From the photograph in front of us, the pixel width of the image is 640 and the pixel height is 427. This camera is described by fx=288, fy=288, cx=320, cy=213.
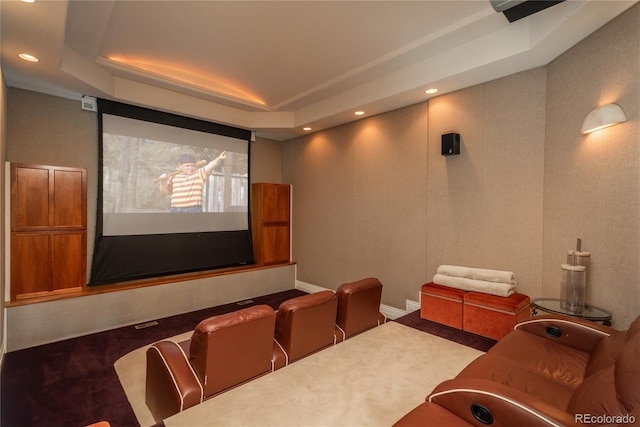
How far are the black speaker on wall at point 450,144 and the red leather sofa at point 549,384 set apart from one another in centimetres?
199

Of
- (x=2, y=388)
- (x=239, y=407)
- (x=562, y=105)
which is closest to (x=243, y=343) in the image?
(x=239, y=407)

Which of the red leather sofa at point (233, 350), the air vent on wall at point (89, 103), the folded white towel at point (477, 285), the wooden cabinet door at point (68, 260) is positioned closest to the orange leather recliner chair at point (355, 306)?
the red leather sofa at point (233, 350)

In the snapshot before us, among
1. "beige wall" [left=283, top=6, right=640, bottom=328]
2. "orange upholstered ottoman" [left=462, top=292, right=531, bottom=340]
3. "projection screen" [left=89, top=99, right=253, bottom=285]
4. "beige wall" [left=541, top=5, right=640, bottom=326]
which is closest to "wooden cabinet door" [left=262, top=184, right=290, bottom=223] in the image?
"projection screen" [left=89, top=99, right=253, bottom=285]

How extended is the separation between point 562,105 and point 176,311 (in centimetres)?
534

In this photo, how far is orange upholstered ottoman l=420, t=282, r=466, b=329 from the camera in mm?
3045

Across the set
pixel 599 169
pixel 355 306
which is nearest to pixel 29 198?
pixel 355 306

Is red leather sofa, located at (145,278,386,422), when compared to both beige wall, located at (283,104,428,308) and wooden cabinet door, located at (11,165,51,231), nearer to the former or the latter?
beige wall, located at (283,104,428,308)

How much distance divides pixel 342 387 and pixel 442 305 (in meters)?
1.71

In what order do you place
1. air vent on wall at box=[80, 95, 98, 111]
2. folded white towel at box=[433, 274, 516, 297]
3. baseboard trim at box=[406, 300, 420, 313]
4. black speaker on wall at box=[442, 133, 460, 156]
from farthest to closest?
1. baseboard trim at box=[406, 300, 420, 313]
2. air vent on wall at box=[80, 95, 98, 111]
3. black speaker on wall at box=[442, 133, 460, 156]
4. folded white towel at box=[433, 274, 516, 297]

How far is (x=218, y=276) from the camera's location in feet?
15.7

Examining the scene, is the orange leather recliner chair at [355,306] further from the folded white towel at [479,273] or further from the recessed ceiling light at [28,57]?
the recessed ceiling light at [28,57]

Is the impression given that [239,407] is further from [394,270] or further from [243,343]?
[394,270]

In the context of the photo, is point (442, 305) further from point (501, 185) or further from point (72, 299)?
point (72, 299)

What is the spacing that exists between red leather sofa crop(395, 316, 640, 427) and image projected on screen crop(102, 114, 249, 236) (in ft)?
14.4
